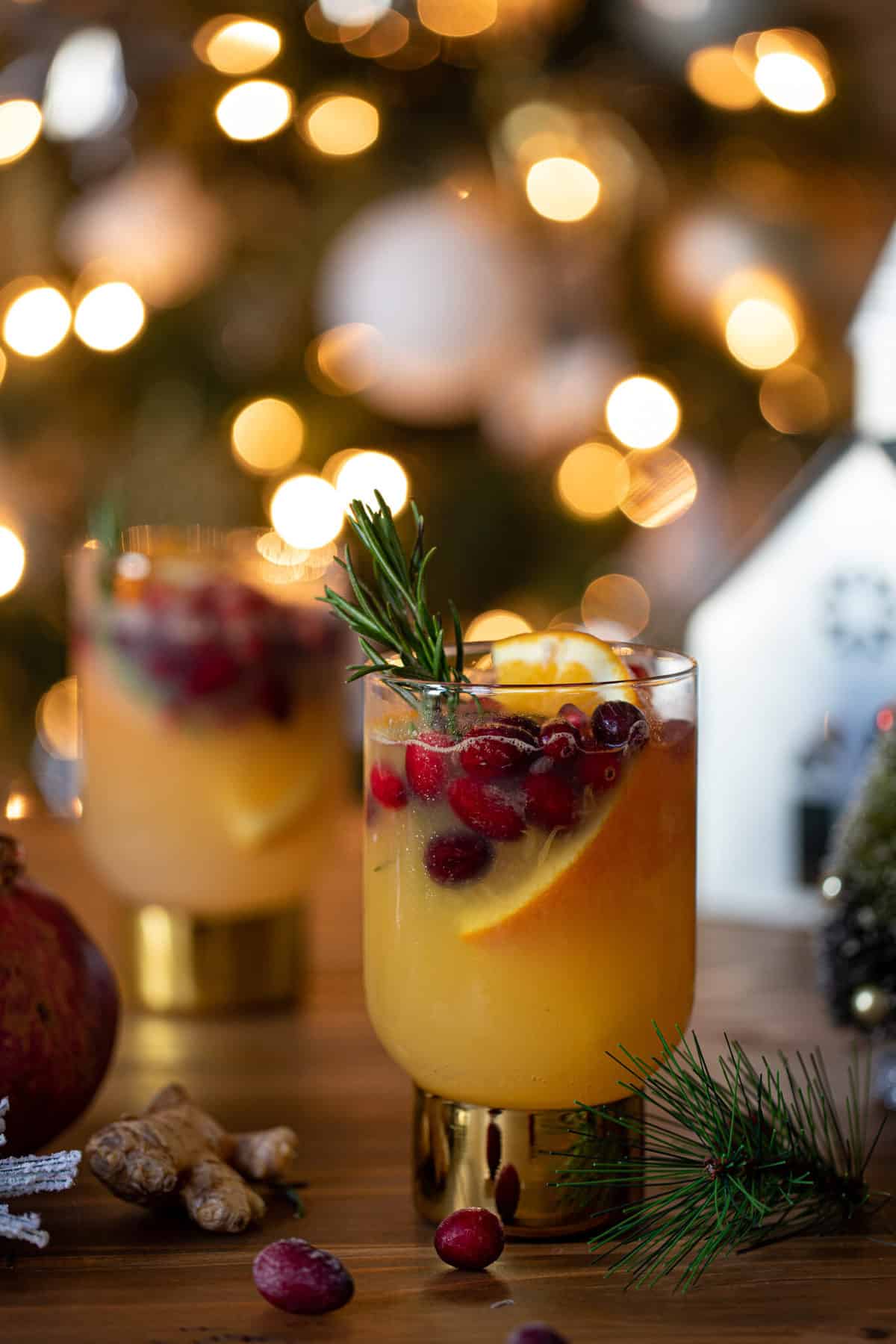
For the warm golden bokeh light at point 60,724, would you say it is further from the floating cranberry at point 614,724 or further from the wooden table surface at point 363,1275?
the floating cranberry at point 614,724

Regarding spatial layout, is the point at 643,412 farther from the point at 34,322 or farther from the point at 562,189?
the point at 34,322

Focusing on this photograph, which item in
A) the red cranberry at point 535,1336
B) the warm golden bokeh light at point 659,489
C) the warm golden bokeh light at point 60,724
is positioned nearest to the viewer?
the red cranberry at point 535,1336

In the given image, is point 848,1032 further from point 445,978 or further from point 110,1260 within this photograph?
point 110,1260

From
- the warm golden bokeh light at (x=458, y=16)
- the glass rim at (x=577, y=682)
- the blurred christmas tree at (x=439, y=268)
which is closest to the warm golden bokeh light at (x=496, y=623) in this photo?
the blurred christmas tree at (x=439, y=268)

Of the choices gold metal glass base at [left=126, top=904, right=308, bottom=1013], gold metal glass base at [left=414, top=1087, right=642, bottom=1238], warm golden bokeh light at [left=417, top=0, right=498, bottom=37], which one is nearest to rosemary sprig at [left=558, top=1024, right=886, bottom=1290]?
gold metal glass base at [left=414, top=1087, right=642, bottom=1238]

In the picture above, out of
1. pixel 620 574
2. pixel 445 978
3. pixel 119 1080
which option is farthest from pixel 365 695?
pixel 620 574

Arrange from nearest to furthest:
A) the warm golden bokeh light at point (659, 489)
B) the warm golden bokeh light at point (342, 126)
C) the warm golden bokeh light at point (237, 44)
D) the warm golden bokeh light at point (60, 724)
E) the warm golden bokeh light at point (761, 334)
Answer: the warm golden bokeh light at point (237, 44), the warm golden bokeh light at point (342, 126), the warm golden bokeh light at point (761, 334), the warm golden bokeh light at point (659, 489), the warm golden bokeh light at point (60, 724)

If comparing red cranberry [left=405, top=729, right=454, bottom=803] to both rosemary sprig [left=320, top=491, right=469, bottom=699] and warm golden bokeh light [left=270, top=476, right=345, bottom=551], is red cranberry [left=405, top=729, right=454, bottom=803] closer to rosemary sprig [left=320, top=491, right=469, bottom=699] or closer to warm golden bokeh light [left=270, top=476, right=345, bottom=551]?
rosemary sprig [left=320, top=491, right=469, bottom=699]
